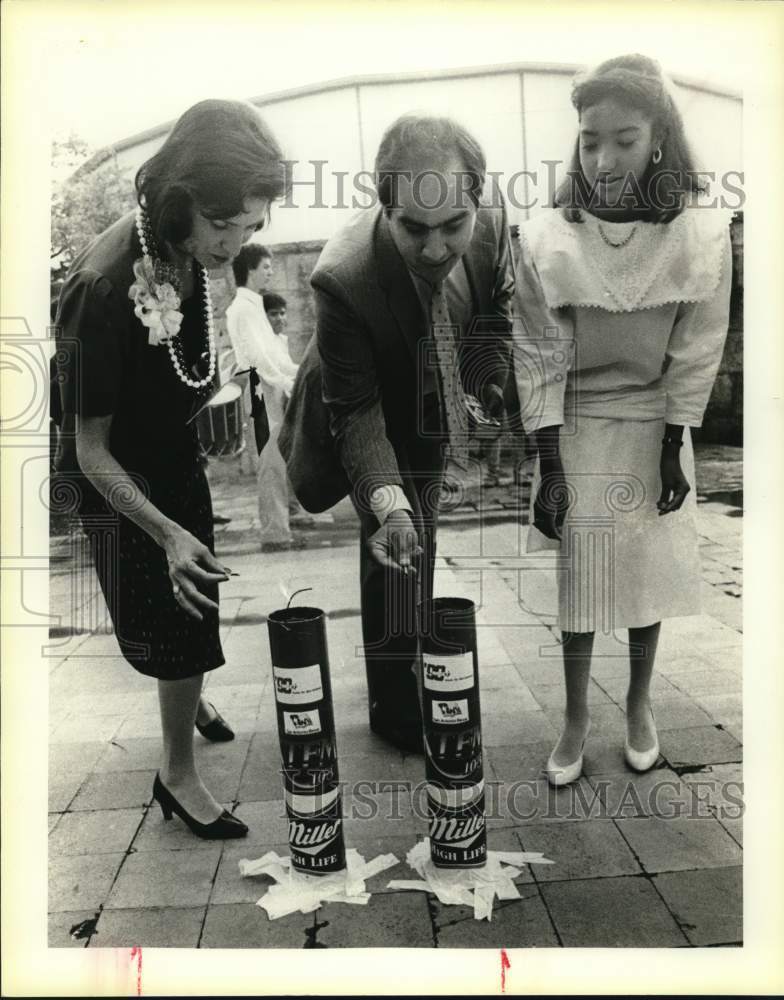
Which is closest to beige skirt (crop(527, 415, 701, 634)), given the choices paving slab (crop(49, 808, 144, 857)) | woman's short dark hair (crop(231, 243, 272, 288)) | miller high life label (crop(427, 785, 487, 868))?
miller high life label (crop(427, 785, 487, 868))

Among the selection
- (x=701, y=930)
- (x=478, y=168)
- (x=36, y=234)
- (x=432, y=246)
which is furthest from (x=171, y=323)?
(x=701, y=930)

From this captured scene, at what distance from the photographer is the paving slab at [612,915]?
2340 mm

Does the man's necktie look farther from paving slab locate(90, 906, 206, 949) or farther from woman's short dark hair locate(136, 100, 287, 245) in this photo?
paving slab locate(90, 906, 206, 949)

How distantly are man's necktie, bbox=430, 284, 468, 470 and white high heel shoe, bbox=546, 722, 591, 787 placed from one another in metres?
0.82

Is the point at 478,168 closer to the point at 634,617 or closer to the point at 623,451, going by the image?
the point at 623,451

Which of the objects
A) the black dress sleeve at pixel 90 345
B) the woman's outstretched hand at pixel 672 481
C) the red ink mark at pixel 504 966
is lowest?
the red ink mark at pixel 504 966

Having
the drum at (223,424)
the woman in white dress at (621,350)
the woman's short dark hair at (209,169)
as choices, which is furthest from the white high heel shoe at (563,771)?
the woman's short dark hair at (209,169)

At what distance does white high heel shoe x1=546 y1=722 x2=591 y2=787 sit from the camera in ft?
8.45

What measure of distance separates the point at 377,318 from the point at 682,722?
4.35 feet

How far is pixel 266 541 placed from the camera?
98.7 inches

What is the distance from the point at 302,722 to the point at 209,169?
1308 millimetres

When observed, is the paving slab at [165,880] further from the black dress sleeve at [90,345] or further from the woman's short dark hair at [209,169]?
the woman's short dark hair at [209,169]

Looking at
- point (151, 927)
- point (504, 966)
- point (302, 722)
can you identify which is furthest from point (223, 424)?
point (504, 966)

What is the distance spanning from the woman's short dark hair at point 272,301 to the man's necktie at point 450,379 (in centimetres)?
37
